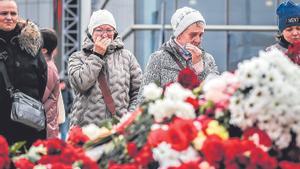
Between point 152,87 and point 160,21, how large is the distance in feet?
60.3

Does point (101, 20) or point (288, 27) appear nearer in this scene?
point (288, 27)

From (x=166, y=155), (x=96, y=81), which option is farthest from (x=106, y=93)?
(x=166, y=155)

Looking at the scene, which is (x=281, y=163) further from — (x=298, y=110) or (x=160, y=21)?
(x=160, y=21)

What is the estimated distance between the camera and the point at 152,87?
5922mm

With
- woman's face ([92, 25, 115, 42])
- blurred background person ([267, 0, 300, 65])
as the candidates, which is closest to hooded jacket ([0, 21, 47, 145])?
woman's face ([92, 25, 115, 42])

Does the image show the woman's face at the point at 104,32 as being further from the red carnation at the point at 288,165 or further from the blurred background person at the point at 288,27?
the red carnation at the point at 288,165

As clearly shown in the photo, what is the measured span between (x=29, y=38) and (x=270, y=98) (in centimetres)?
421

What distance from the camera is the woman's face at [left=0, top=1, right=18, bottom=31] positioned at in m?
9.41

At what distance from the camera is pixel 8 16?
31.1 feet

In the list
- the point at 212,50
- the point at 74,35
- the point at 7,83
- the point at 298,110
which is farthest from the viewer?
the point at 74,35

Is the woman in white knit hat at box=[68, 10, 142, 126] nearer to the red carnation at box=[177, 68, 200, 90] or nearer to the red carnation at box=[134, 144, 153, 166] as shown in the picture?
the red carnation at box=[177, 68, 200, 90]

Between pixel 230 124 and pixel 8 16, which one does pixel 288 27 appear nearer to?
pixel 8 16

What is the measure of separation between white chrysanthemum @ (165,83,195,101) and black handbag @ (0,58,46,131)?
354cm

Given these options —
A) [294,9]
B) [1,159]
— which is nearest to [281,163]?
[1,159]
